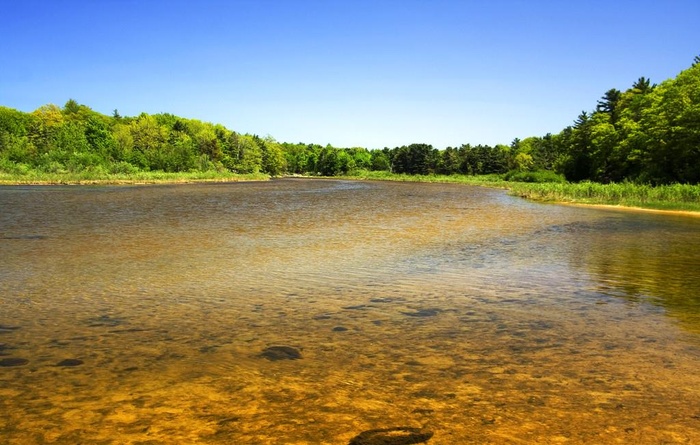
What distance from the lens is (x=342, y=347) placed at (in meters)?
6.29

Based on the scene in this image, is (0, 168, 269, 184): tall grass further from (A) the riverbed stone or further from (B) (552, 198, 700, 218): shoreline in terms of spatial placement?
(A) the riverbed stone

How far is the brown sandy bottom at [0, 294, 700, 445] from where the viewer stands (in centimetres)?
414

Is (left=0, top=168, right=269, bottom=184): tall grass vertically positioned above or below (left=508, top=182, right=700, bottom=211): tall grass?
above

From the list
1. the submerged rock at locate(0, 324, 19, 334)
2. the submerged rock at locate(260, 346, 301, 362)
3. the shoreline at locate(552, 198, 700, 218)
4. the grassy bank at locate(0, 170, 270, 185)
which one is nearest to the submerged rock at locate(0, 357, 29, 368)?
the submerged rock at locate(0, 324, 19, 334)

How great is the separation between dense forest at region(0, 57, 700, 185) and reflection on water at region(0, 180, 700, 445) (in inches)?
1620

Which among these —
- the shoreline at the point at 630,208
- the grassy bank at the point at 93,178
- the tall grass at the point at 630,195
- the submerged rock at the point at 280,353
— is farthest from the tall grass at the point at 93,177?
the submerged rock at the point at 280,353

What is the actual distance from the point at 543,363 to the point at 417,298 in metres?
3.53

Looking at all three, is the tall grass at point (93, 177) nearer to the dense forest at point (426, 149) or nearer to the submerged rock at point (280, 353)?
the dense forest at point (426, 149)

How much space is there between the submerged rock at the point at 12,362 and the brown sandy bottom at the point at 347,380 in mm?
97

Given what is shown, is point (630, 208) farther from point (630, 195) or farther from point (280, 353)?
point (280, 353)

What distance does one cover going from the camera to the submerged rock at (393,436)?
3.93 metres

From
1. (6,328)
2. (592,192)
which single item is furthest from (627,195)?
(6,328)

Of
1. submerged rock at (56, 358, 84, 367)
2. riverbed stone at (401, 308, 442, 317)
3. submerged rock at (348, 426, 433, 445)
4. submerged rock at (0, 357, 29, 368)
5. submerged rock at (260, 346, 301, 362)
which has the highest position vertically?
submerged rock at (0, 357, 29, 368)

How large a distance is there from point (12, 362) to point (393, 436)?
14.3 ft
